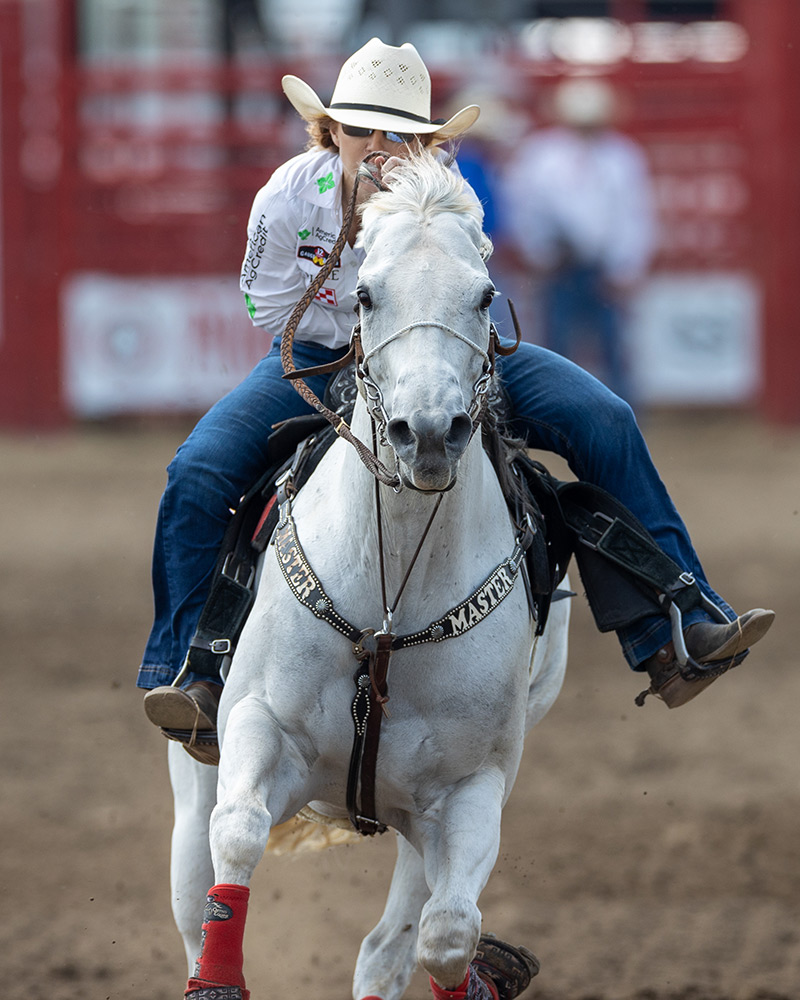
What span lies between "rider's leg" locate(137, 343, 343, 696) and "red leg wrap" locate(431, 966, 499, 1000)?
3.57 ft

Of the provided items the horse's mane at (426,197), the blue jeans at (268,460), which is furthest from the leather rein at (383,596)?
the blue jeans at (268,460)

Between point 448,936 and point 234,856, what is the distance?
485 millimetres

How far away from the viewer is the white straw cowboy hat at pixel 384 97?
384 cm

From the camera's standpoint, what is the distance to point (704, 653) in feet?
13.5

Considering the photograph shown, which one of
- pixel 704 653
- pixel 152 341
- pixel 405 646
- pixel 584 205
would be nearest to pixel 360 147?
pixel 405 646

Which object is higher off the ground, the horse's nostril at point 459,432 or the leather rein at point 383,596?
the horse's nostril at point 459,432

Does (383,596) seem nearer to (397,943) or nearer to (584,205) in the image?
(397,943)

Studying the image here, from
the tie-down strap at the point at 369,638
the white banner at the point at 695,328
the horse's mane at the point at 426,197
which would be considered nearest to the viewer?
the horse's mane at the point at 426,197

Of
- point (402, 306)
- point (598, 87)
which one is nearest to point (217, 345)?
point (598, 87)

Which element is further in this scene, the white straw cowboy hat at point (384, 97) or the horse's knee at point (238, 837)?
the white straw cowboy hat at point (384, 97)

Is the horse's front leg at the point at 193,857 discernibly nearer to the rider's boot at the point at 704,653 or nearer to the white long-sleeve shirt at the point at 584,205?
the rider's boot at the point at 704,653

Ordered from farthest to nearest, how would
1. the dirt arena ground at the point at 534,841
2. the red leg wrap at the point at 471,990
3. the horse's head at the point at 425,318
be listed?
the dirt arena ground at the point at 534,841 → the red leg wrap at the point at 471,990 → the horse's head at the point at 425,318

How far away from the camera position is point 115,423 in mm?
15492

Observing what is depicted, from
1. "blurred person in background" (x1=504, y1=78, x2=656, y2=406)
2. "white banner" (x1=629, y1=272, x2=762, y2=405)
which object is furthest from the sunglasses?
"white banner" (x1=629, y1=272, x2=762, y2=405)
